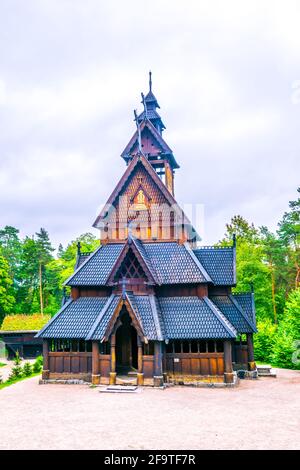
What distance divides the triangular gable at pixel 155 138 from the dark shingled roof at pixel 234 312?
9.90 m

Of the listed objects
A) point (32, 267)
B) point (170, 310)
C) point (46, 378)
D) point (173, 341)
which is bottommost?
point (46, 378)

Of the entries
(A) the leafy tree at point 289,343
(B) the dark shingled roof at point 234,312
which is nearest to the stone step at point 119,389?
(B) the dark shingled roof at point 234,312

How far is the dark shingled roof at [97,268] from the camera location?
2017 cm

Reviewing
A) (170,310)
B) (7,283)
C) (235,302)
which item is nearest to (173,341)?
(170,310)

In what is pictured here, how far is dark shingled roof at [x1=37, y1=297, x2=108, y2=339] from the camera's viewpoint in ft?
60.5

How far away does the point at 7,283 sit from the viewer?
4716 centimetres

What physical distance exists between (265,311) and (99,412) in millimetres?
31270

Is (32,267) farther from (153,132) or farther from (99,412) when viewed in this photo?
(99,412)

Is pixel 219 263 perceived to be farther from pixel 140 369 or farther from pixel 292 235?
pixel 292 235

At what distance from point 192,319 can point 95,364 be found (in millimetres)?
5119

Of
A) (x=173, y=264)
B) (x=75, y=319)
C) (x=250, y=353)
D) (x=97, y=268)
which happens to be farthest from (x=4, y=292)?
(x=250, y=353)

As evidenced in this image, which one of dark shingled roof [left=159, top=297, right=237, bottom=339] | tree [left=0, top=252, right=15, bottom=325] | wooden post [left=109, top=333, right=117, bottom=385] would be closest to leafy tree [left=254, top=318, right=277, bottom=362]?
dark shingled roof [left=159, top=297, right=237, bottom=339]

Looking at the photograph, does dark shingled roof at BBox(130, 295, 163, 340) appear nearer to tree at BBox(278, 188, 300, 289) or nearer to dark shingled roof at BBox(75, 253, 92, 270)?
dark shingled roof at BBox(75, 253, 92, 270)
